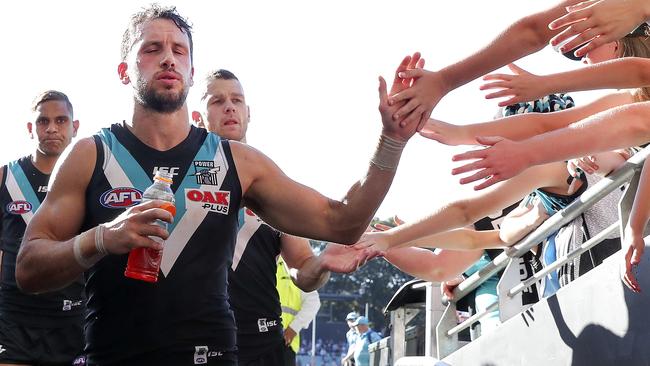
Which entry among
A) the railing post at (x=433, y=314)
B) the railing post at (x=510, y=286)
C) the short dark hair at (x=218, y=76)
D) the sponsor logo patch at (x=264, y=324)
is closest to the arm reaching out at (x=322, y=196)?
the railing post at (x=510, y=286)

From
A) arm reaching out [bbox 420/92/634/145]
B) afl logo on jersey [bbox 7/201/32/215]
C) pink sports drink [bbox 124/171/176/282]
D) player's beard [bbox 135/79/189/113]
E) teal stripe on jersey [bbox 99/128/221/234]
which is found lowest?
pink sports drink [bbox 124/171/176/282]

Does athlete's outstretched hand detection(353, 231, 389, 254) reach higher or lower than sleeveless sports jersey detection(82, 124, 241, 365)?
higher

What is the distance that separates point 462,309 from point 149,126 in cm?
356

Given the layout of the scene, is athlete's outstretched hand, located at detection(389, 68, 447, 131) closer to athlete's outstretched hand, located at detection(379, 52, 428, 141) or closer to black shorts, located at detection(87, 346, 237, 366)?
athlete's outstretched hand, located at detection(379, 52, 428, 141)

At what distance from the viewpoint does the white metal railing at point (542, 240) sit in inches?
194

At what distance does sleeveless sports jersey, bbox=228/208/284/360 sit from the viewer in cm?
729

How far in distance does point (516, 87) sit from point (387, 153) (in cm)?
68

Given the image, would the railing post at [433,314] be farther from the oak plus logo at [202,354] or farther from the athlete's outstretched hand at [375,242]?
the oak plus logo at [202,354]

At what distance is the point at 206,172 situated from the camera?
490 cm

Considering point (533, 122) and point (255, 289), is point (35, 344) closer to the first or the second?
point (255, 289)

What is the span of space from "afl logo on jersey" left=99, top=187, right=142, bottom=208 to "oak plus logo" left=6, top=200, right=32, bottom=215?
3.85 metres

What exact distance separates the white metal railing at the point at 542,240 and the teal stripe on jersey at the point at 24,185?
327cm

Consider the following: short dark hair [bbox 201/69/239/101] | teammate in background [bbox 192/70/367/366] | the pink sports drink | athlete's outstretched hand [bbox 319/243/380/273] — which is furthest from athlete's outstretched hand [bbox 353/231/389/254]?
short dark hair [bbox 201/69/239/101]

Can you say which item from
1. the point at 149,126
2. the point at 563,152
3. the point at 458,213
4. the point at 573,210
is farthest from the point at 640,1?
the point at 149,126
